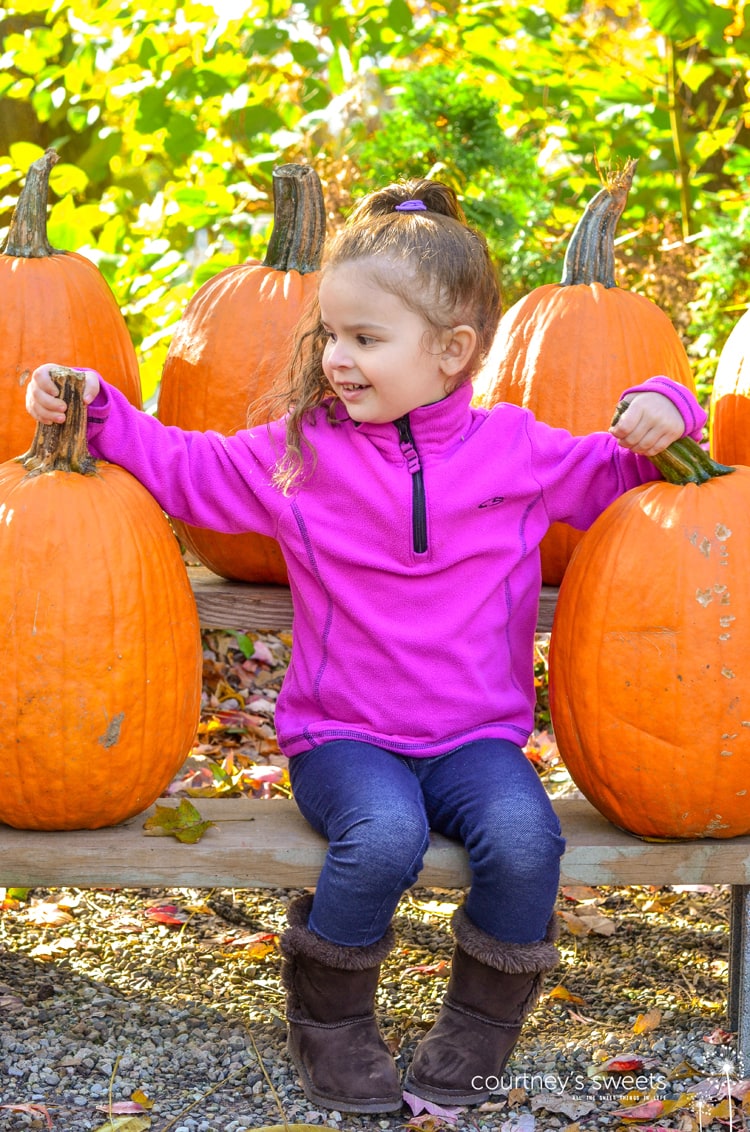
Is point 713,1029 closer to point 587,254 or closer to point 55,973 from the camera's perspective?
point 55,973

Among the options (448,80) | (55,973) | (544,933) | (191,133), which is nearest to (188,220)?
(191,133)

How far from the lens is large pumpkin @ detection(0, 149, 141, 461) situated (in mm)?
2330

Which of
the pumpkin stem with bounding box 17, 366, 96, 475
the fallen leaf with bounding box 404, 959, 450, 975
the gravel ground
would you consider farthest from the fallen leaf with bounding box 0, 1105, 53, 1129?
the pumpkin stem with bounding box 17, 366, 96, 475

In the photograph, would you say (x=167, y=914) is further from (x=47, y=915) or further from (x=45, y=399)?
(x=45, y=399)

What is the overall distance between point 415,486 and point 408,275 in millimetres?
351

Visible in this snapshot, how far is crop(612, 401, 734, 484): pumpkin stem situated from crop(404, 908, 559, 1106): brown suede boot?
762 mm

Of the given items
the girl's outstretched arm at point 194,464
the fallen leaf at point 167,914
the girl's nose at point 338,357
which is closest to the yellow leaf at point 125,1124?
the fallen leaf at point 167,914

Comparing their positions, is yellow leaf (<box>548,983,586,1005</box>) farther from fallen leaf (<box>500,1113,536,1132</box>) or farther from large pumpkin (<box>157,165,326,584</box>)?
large pumpkin (<box>157,165,326,584</box>)

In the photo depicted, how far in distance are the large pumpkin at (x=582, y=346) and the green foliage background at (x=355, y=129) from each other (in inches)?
52.0

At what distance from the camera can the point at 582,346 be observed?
2432 millimetres

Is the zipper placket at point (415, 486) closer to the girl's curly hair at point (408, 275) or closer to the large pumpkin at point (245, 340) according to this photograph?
the girl's curly hair at point (408, 275)

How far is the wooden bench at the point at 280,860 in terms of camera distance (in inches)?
79.7

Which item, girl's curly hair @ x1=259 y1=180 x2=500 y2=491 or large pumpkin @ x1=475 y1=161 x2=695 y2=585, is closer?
girl's curly hair @ x1=259 y1=180 x2=500 y2=491

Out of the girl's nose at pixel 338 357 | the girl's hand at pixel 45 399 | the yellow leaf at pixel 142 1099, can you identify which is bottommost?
the yellow leaf at pixel 142 1099
